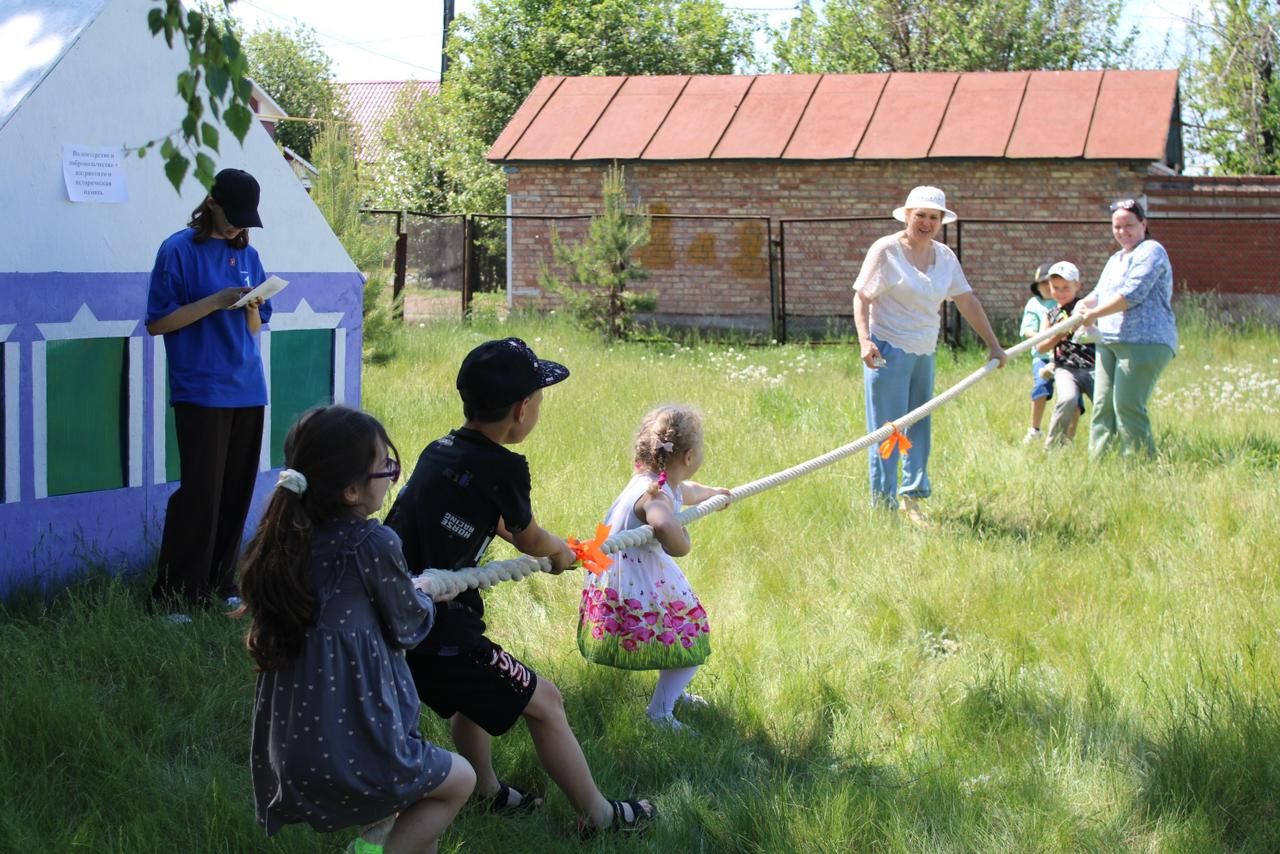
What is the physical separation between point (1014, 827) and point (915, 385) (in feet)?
13.0

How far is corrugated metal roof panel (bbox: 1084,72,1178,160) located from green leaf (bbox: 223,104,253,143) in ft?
62.3

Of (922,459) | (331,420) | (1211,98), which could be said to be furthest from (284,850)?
(1211,98)

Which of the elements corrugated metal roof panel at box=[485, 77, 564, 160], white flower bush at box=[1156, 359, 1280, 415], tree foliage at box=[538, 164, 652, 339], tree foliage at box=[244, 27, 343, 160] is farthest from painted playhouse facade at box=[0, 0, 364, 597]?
tree foliage at box=[244, 27, 343, 160]

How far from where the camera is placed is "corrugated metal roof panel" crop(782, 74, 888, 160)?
21.6 m

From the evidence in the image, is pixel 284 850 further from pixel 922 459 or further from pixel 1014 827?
pixel 922 459

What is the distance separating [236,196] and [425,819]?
116 inches

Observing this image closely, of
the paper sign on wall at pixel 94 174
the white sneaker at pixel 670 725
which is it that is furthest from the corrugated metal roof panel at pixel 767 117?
the white sneaker at pixel 670 725

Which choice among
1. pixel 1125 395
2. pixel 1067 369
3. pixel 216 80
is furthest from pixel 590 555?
pixel 1067 369

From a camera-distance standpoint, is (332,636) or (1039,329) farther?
(1039,329)

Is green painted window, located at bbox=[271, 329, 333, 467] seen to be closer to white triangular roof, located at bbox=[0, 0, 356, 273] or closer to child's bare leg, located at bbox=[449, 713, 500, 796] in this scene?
white triangular roof, located at bbox=[0, 0, 356, 273]

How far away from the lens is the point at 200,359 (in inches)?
205

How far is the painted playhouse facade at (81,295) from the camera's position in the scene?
211 inches

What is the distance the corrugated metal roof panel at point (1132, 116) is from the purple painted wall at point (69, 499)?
17235 millimetres

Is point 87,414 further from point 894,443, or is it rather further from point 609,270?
point 609,270
